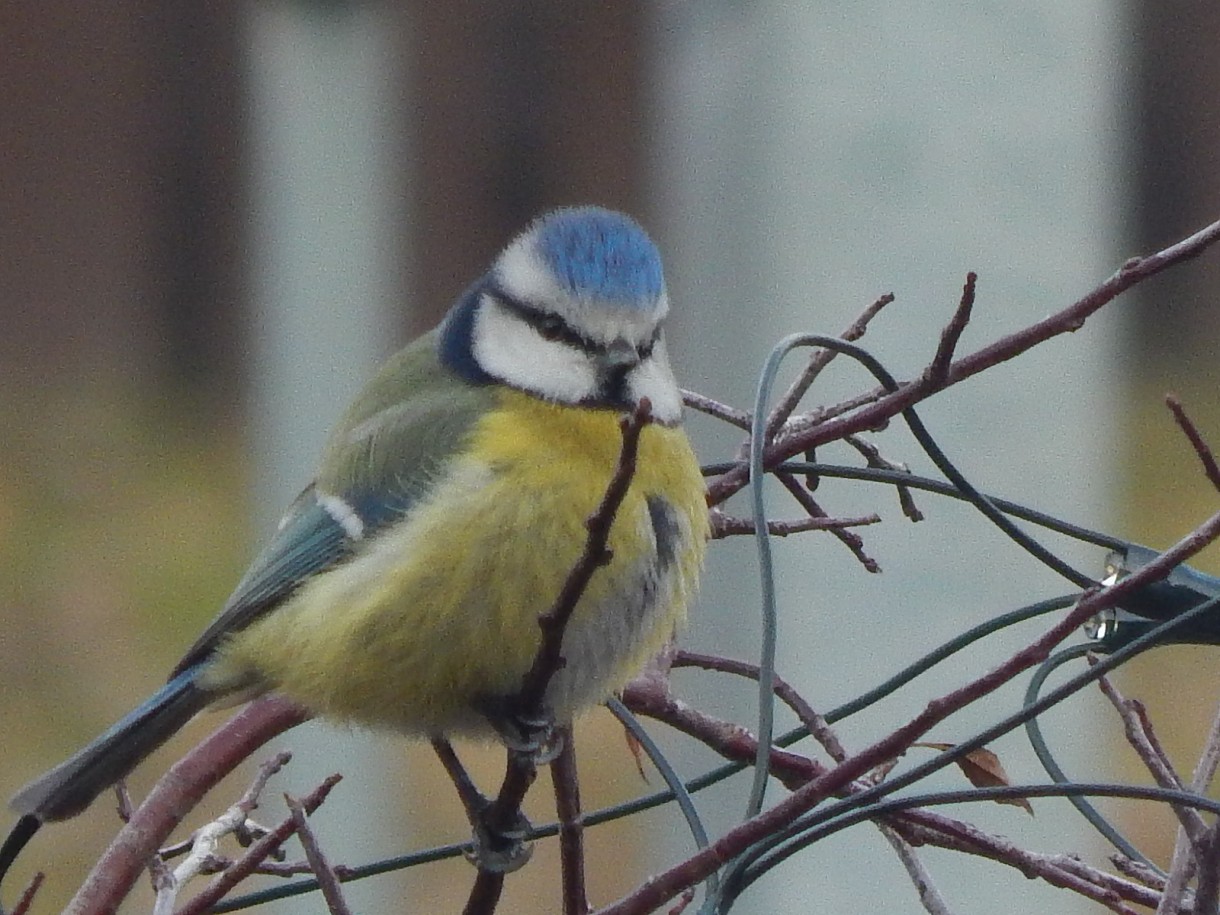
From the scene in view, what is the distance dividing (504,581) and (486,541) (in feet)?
0.09

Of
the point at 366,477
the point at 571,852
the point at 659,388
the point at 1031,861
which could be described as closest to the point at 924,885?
the point at 1031,861

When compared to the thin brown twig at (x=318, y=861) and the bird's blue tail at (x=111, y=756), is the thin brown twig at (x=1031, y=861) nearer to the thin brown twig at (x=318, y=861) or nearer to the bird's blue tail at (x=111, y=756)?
the thin brown twig at (x=318, y=861)

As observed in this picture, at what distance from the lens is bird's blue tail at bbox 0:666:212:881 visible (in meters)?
1.17

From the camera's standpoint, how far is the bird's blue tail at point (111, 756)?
117 cm

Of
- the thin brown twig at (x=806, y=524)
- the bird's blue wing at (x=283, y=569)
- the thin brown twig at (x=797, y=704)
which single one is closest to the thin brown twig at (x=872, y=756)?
the thin brown twig at (x=797, y=704)

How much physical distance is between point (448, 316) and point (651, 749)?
0.49 metres

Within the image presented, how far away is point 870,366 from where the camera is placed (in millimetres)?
979

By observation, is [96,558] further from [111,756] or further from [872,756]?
[872,756]

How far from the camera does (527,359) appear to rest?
126 cm

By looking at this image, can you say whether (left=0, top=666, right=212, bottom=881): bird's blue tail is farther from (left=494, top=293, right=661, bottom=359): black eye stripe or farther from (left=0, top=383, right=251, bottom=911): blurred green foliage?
(left=0, top=383, right=251, bottom=911): blurred green foliage

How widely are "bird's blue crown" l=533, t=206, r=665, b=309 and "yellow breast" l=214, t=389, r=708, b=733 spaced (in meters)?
0.08

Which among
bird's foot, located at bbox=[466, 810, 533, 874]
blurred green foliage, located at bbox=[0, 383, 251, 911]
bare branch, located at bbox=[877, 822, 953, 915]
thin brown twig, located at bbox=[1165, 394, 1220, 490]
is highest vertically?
thin brown twig, located at bbox=[1165, 394, 1220, 490]

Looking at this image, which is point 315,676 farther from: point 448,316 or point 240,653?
point 448,316

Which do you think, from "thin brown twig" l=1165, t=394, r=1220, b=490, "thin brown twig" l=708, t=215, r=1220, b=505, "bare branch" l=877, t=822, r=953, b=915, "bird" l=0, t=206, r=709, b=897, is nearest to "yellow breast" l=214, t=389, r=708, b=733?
"bird" l=0, t=206, r=709, b=897
